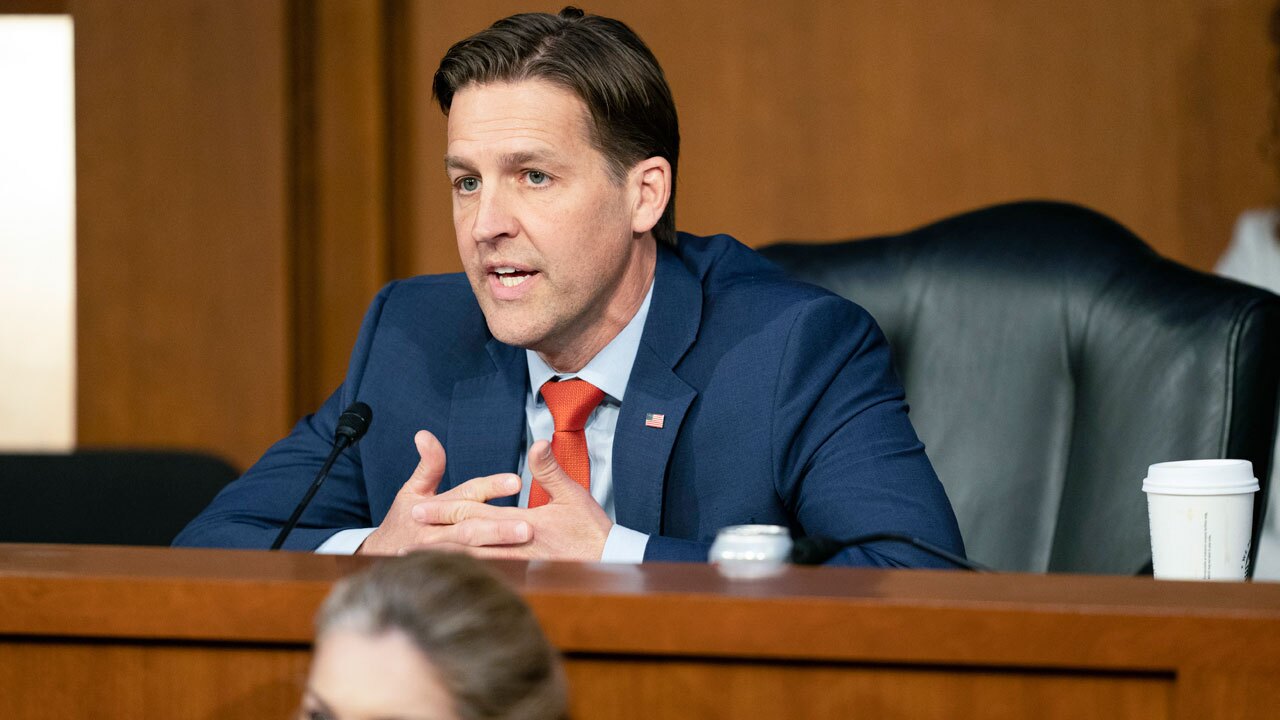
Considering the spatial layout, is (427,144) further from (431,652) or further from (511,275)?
(431,652)

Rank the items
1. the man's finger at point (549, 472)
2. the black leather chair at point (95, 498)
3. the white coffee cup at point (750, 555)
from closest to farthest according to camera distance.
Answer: the white coffee cup at point (750, 555), the man's finger at point (549, 472), the black leather chair at point (95, 498)

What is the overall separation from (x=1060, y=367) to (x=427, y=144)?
5.67 feet

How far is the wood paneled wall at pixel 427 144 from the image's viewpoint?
2980 mm

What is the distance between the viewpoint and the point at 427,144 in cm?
321

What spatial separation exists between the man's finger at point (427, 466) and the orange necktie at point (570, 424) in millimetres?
219

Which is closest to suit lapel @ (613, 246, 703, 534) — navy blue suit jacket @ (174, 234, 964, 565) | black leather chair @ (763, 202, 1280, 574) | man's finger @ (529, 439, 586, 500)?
navy blue suit jacket @ (174, 234, 964, 565)

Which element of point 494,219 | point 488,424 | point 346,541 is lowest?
point 346,541

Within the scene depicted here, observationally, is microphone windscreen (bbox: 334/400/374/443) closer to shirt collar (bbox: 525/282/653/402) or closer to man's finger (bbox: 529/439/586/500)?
man's finger (bbox: 529/439/586/500)

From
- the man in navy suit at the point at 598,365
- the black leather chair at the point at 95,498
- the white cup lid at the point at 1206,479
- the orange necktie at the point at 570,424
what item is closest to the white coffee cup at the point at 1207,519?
the white cup lid at the point at 1206,479

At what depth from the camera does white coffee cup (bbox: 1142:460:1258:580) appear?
134 cm

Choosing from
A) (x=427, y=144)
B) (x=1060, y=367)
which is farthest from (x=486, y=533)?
(x=427, y=144)

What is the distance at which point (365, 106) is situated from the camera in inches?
124

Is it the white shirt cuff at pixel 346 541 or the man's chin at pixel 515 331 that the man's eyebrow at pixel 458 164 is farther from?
the white shirt cuff at pixel 346 541

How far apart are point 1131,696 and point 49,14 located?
302 cm
